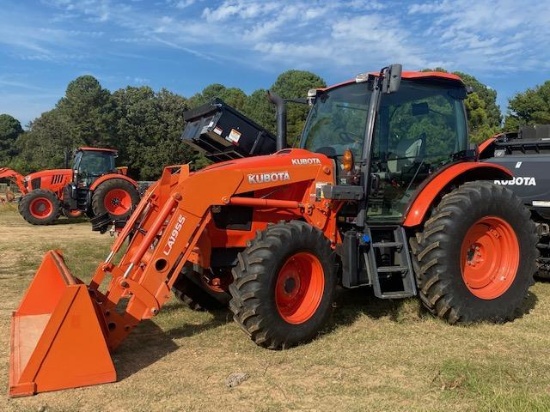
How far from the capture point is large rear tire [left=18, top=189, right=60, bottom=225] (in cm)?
1617

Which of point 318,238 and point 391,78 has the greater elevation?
point 391,78

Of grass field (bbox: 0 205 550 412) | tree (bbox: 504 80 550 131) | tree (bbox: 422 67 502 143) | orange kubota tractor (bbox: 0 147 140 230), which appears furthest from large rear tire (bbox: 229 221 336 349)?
tree (bbox: 504 80 550 131)

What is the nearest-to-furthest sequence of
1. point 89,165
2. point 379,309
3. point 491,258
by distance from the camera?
point 491,258
point 379,309
point 89,165

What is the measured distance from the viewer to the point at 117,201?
16.3 m

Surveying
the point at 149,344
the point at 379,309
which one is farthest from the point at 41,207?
the point at 379,309

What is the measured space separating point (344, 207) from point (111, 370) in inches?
106

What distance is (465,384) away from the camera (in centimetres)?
379

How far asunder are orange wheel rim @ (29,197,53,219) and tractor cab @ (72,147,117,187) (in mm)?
1102

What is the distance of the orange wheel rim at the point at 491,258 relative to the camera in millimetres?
5598

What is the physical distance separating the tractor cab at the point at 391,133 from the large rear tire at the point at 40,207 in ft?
41.0

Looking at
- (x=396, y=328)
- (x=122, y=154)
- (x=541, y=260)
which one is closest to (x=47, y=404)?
(x=396, y=328)

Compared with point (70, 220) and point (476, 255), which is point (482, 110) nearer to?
point (70, 220)

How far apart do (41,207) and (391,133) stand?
13806 millimetres

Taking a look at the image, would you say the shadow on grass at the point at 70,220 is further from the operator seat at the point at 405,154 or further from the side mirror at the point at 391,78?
the side mirror at the point at 391,78
